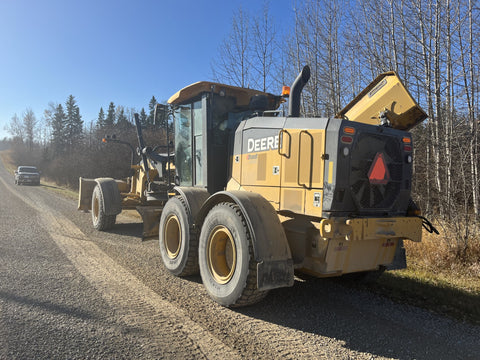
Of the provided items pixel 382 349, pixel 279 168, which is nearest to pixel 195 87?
pixel 279 168

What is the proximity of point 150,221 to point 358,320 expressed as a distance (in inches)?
149

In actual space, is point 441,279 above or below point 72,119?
below

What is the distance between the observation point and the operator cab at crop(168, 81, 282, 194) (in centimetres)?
514

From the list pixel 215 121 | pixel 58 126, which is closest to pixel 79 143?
pixel 58 126

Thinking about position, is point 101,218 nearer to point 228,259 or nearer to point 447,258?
point 228,259

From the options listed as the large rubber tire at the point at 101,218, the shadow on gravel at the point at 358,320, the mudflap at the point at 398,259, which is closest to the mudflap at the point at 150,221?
the shadow on gravel at the point at 358,320

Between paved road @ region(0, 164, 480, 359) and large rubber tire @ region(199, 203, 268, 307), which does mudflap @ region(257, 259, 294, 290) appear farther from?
paved road @ region(0, 164, 480, 359)

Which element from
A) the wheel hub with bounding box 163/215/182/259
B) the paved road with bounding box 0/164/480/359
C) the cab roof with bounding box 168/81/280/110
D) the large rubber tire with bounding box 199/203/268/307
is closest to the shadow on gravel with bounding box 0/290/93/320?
the paved road with bounding box 0/164/480/359

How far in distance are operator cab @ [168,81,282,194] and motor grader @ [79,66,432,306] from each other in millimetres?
22

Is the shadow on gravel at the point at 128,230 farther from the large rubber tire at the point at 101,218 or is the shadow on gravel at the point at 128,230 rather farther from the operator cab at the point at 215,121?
the operator cab at the point at 215,121

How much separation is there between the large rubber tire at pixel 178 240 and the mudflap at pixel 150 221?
392mm

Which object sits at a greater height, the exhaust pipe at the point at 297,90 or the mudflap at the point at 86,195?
the exhaust pipe at the point at 297,90

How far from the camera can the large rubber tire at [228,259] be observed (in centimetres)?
351

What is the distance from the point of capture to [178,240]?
5.39 metres
